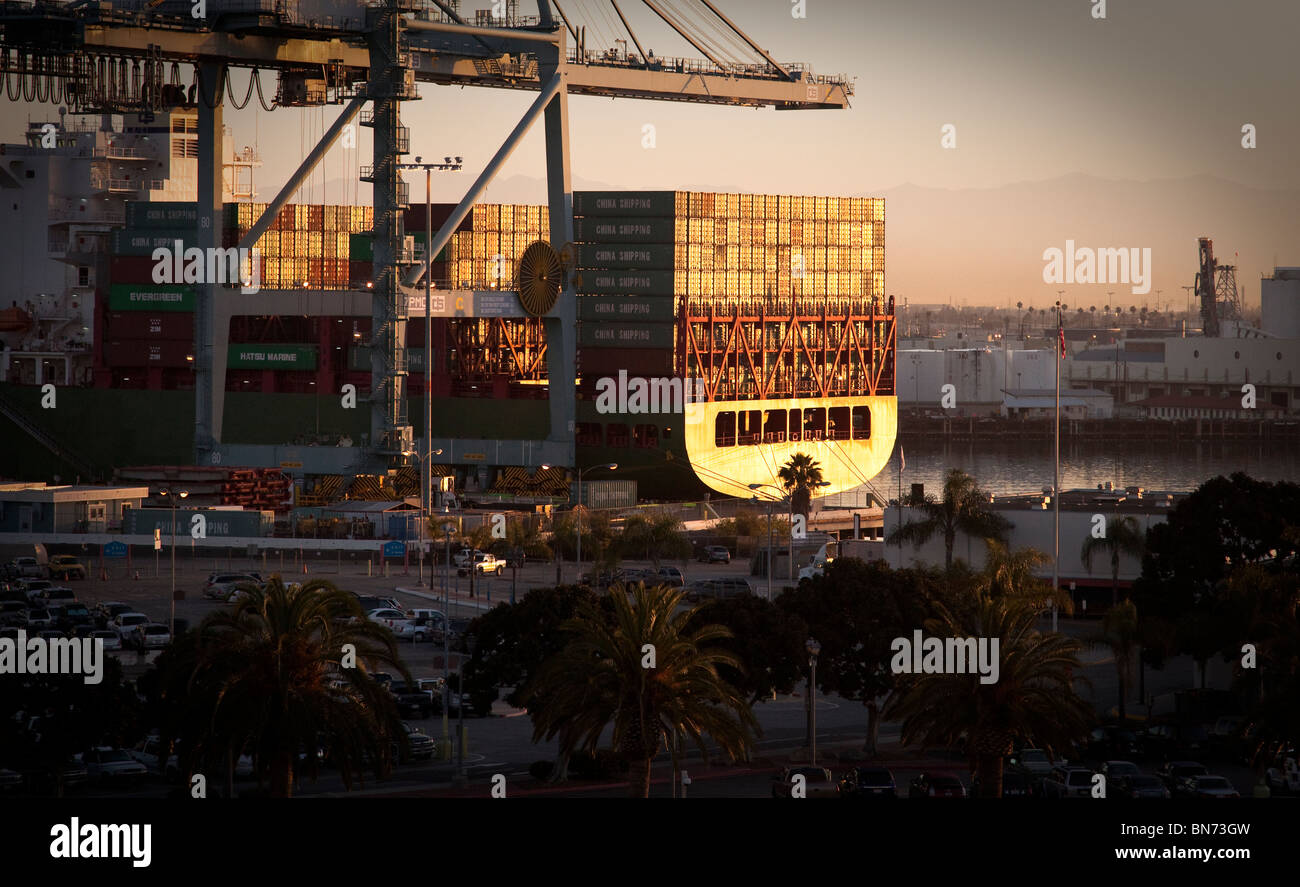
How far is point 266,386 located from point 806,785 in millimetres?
75763

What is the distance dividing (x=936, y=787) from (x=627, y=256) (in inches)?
2487

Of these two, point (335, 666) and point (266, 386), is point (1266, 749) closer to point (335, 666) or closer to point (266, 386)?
point (335, 666)

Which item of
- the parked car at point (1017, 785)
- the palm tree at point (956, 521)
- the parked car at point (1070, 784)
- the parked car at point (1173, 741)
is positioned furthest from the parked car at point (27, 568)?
the parked car at point (1070, 784)

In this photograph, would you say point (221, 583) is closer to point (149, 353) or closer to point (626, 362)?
point (626, 362)

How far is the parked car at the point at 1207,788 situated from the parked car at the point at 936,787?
347 centimetres

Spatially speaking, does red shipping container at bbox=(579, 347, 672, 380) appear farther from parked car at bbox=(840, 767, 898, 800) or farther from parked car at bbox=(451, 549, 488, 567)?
parked car at bbox=(840, 767, 898, 800)

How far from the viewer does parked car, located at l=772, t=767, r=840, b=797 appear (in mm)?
31094

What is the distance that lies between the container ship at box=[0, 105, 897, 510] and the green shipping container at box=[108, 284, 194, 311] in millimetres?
99

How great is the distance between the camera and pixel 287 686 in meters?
26.8

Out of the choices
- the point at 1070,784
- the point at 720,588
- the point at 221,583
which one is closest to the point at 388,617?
the point at 221,583

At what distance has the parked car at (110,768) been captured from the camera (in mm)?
33469

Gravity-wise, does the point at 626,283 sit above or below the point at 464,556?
above

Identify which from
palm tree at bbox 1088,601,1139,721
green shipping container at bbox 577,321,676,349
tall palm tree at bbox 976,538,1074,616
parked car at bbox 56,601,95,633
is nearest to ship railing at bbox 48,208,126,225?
green shipping container at bbox 577,321,676,349

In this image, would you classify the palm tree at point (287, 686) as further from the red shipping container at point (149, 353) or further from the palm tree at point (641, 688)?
the red shipping container at point (149, 353)
